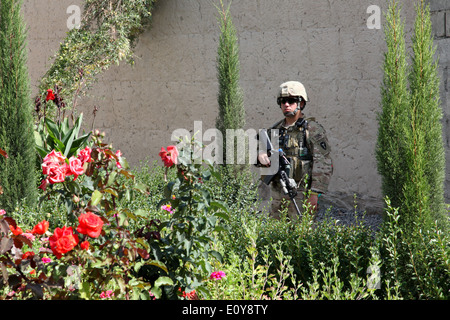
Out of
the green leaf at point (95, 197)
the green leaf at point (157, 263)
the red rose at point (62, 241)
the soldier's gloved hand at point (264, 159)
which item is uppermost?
the soldier's gloved hand at point (264, 159)

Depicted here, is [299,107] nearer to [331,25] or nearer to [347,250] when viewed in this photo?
[347,250]

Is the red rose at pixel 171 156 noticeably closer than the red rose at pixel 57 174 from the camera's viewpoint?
Answer: No

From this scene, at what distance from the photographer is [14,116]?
17.7 ft

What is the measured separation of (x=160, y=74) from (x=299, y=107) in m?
3.75

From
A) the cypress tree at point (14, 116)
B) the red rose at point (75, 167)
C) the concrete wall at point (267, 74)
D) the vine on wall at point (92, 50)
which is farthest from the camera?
the vine on wall at point (92, 50)

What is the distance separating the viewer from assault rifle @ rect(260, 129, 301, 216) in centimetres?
434

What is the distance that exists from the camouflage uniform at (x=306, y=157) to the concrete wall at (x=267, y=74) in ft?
6.50

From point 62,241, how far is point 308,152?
274 centimetres

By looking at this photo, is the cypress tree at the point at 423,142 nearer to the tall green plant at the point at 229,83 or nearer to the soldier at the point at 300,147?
the soldier at the point at 300,147

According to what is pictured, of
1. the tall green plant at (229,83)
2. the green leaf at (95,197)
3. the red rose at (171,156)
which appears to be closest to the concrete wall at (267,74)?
the tall green plant at (229,83)

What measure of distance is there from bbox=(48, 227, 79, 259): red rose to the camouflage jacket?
253 centimetres

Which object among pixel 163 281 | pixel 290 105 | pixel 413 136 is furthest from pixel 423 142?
pixel 163 281

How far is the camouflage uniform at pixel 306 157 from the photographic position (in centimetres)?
427

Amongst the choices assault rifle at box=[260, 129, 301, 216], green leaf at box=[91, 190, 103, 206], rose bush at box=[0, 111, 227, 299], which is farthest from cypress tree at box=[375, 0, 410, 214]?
green leaf at box=[91, 190, 103, 206]
